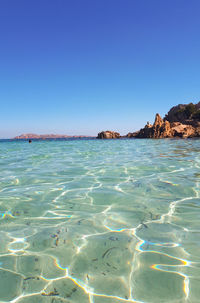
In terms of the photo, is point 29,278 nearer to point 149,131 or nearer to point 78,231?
point 78,231

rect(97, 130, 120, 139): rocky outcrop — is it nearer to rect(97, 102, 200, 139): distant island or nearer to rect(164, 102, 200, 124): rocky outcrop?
rect(97, 102, 200, 139): distant island

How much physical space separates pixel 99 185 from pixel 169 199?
166 cm

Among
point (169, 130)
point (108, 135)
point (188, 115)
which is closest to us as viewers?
point (169, 130)

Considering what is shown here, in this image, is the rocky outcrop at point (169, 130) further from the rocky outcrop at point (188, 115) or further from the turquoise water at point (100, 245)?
the turquoise water at point (100, 245)

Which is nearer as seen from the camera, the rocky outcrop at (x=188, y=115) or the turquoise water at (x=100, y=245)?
the turquoise water at (x=100, y=245)

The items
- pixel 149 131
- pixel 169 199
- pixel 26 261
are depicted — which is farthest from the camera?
pixel 149 131

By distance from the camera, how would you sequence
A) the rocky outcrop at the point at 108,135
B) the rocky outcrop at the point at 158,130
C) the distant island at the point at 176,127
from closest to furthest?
1. the distant island at the point at 176,127
2. the rocky outcrop at the point at 158,130
3. the rocky outcrop at the point at 108,135

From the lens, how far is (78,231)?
2.40m

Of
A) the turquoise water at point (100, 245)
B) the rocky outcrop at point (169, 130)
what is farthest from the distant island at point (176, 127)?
the turquoise water at point (100, 245)

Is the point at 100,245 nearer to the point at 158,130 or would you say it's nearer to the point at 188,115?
the point at 158,130

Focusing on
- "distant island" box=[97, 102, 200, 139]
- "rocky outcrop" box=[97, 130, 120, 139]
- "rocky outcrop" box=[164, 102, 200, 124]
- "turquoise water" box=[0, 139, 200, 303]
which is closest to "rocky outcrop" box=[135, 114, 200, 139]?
"distant island" box=[97, 102, 200, 139]

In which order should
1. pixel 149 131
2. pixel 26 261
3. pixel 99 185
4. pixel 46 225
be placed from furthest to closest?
pixel 149 131 → pixel 99 185 → pixel 46 225 → pixel 26 261

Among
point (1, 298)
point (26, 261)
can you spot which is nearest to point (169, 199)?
point (26, 261)

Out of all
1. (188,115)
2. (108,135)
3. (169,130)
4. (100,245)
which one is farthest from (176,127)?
(100,245)
